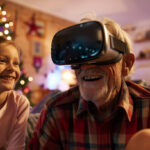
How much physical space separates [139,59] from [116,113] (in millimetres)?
4143

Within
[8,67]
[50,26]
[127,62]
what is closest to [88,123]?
[127,62]

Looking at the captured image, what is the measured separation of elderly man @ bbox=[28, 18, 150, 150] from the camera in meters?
0.63

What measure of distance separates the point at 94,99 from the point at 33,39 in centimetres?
355

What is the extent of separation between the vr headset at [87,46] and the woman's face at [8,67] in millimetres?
278

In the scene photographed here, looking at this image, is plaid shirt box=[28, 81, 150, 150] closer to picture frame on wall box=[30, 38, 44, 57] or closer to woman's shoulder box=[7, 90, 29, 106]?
woman's shoulder box=[7, 90, 29, 106]

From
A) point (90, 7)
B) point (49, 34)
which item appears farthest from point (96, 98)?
point (49, 34)

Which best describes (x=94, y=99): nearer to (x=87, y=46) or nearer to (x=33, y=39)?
(x=87, y=46)

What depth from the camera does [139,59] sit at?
15.1 feet

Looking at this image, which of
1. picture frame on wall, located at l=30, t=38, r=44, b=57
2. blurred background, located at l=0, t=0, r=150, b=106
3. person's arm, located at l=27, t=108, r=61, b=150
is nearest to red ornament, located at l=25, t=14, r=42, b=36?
blurred background, located at l=0, t=0, r=150, b=106

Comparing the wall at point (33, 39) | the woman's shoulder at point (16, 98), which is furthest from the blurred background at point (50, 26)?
the woman's shoulder at point (16, 98)

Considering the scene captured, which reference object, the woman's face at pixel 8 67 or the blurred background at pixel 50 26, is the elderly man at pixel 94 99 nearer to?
the woman's face at pixel 8 67

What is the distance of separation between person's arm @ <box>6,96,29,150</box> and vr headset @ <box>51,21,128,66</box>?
1.08 feet

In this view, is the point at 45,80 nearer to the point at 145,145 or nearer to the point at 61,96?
the point at 61,96

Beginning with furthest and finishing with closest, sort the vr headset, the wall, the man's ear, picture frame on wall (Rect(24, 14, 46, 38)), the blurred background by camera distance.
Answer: picture frame on wall (Rect(24, 14, 46, 38)) < the wall < the blurred background < the man's ear < the vr headset
